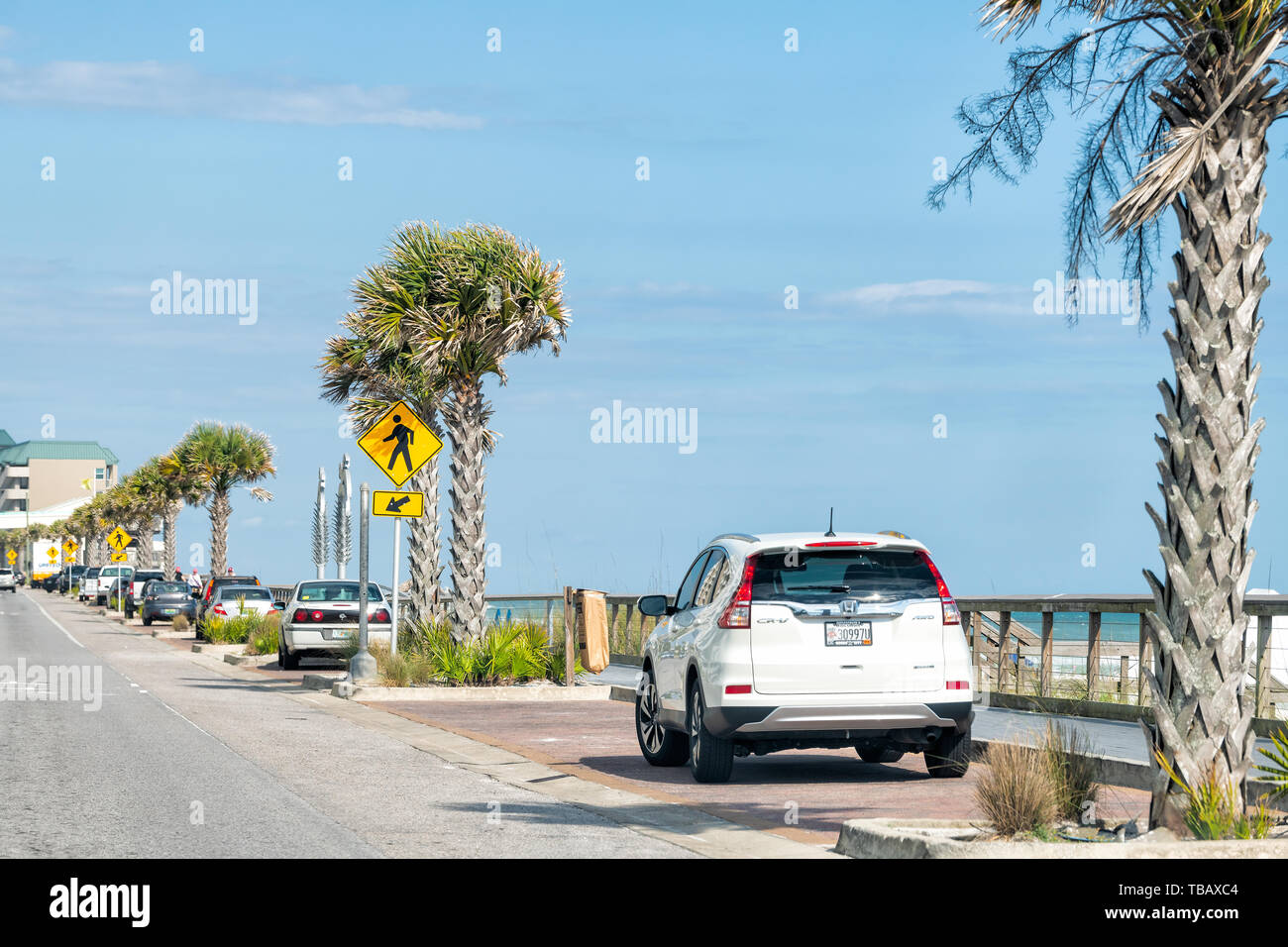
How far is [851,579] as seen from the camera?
11594mm

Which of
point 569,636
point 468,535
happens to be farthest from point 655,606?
point 468,535

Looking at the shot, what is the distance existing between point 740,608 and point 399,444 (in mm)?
11860

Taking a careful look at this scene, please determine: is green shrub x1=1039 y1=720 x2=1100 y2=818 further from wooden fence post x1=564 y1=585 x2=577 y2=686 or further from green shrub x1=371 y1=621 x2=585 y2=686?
green shrub x1=371 y1=621 x2=585 y2=686

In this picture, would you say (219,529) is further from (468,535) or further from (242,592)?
(468,535)

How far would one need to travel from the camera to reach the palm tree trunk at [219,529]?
56.0 m

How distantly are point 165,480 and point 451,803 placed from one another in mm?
55900

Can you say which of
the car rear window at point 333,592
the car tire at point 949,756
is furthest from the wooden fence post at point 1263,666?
the car rear window at point 333,592

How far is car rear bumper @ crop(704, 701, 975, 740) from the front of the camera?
36.9 ft

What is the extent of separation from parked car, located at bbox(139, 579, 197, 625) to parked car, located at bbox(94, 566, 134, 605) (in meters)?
15.1

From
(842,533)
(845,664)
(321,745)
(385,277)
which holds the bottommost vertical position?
(321,745)
